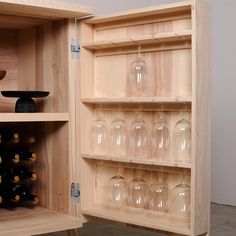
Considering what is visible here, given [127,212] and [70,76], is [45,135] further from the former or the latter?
[127,212]

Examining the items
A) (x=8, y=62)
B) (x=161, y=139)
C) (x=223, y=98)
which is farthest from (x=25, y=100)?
(x=223, y=98)

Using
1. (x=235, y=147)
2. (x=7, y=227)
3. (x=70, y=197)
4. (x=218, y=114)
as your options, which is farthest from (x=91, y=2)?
(x=7, y=227)

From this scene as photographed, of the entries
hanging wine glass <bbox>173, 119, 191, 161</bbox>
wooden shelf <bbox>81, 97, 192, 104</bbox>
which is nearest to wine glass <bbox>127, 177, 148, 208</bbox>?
hanging wine glass <bbox>173, 119, 191, 161</bbox>

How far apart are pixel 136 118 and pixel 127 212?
1.25ft

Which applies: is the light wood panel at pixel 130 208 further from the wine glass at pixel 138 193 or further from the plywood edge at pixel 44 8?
the plywood edge at pixel 44 8

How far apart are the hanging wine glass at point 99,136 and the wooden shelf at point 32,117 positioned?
133 millimetres

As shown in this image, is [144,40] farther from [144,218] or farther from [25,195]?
[25,195]

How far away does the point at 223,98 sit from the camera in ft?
13.4

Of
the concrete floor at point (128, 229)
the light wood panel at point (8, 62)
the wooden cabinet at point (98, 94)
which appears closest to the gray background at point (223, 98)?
the concrete floor at point (128, 229)

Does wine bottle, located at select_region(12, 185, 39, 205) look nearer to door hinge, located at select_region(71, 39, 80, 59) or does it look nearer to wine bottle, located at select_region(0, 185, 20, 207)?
wine bottle, located at select_region(0, 185, 20, 207)

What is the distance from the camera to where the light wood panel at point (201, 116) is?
5.37 ft

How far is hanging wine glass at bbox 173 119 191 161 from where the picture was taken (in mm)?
1763

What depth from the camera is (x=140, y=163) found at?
5.93ft

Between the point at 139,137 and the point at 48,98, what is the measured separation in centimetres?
48
